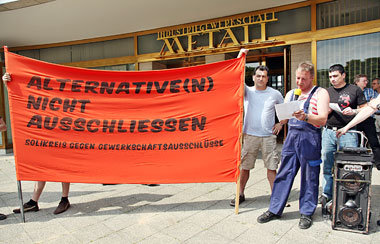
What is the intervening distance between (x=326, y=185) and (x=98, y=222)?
3019mm

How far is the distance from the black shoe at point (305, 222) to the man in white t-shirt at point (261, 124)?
678 millimetres

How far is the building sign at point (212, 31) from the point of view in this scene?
6.63 m

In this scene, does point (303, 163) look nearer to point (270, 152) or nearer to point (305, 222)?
point (270, 152)

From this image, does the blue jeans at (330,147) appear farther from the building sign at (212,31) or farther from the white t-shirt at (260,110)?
the building sign at (212,31)

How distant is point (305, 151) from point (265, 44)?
436 cm

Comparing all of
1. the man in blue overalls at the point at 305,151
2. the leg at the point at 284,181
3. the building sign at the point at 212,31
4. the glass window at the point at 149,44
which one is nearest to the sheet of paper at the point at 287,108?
the man in blue overalls at the point at 305,151

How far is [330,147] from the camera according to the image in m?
3.50

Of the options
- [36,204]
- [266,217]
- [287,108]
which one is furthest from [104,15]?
[266,217]

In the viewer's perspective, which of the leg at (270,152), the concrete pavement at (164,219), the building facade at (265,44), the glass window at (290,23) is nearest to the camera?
the concrete pavement at (164,219)

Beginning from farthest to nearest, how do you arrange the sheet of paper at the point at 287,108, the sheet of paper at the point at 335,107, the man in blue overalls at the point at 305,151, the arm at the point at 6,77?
the sheet of paper at the point at 335,107 → the arm at the point at 6,77 → the man in blue overalls at the point at 305,151 → the sheet of paper at the point at 287,108

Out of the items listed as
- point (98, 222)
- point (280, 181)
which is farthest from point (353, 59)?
point (98, 222)

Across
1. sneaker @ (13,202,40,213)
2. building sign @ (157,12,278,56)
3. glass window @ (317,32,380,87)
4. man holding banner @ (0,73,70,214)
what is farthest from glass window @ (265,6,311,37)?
sneaker @ (13,202,40,213)

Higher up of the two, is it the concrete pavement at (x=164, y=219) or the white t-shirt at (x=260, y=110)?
the white t-shirt at (x=260, y=110)

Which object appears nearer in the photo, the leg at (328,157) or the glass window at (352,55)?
the leg at (328,157)
